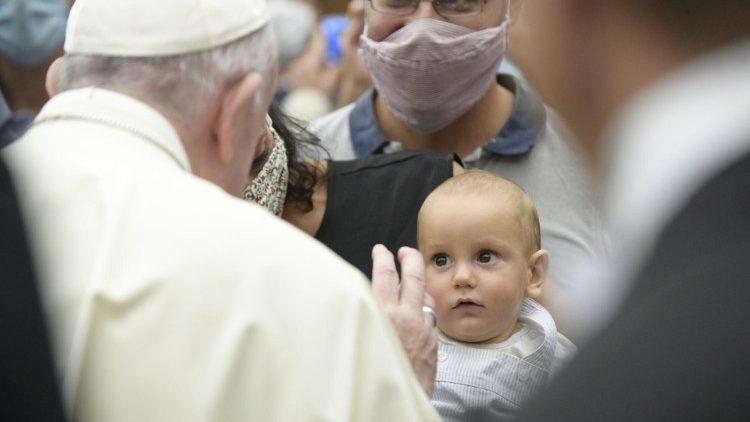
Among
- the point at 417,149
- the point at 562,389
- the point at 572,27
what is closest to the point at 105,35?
the point at 572,27

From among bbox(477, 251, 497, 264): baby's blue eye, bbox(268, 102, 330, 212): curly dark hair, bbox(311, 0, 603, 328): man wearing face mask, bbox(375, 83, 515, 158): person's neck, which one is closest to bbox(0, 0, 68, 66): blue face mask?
bbox(311, 0, 603, 328): man wearing face mask

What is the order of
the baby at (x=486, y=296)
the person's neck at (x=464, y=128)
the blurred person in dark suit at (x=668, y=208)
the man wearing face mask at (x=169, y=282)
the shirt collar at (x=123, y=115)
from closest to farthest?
the blurred person in dark suit at (x=668, y=208), the man wearing face mask at (x=169, y=282), the shirt collar at (x=123, y=115), the baby at (x=486, y=296), the person's neck at (x=464, y=128)

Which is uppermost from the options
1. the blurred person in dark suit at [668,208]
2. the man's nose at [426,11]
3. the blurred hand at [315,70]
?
the blurred person in dark suit at [668,208]

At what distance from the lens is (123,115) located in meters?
2.85

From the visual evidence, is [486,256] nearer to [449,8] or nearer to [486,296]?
[486,296]

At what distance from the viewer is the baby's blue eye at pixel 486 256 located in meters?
4.09

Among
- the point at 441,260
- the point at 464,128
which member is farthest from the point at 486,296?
the point at 464,128

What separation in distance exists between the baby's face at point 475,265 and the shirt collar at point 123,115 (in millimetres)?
1301

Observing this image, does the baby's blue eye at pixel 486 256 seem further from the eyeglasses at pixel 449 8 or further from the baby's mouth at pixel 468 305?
the eyeglasses at pixel 449 8

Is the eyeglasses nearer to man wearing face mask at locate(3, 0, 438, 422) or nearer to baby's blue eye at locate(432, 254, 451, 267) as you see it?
baby's blue eye at locate(432, 254, 451, 267)

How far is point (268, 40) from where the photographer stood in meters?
3.15

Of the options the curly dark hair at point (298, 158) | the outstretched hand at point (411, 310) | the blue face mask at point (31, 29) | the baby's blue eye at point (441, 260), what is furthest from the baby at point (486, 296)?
the blue face mask at point (31, 29)

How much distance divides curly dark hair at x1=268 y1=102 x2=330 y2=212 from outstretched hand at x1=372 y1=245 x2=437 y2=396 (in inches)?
41.8

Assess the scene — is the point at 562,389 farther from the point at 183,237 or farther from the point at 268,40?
the point at 268,40
